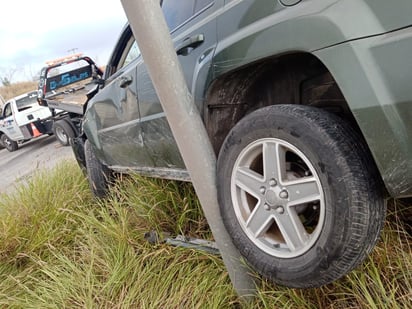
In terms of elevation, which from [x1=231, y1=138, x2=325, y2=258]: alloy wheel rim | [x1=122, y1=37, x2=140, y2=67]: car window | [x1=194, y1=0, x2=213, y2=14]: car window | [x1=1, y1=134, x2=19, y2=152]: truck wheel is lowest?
[x1=1, y1=134, x2=19, y2=152]: truck wheel

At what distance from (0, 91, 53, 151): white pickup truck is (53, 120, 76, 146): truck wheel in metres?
1.07

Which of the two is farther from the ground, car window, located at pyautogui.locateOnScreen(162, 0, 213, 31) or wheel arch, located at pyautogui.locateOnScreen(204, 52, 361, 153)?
car window, located at pyautogui.locateOnScreen(162, 0, 213, 31)

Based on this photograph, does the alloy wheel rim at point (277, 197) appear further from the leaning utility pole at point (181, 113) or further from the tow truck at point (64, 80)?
the tow truck at point (64, 80)

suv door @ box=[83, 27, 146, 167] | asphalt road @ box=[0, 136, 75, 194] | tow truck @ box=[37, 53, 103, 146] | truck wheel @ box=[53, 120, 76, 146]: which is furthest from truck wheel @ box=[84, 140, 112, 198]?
truck wheel @ box=[53, 120, 76, 146]

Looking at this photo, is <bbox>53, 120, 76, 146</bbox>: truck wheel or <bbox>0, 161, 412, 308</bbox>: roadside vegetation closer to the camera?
<bbox>0, 161, 412, 308</bbox>: roadside vegetation

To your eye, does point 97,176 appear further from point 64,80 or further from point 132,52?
point 64,80

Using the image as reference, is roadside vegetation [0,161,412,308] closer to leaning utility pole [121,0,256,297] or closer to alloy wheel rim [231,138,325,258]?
leaning utility pole [121,0,256,297]

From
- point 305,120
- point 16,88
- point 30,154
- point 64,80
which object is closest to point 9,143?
point 30,154

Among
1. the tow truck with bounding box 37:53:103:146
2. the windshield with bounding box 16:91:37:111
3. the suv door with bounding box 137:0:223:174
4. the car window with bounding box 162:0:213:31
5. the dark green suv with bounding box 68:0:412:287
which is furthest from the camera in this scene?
the windshield with bounding box 16:91:37:111

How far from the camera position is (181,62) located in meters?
1.95

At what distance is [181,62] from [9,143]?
38.6 feet

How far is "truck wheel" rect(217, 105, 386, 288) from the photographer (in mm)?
1188

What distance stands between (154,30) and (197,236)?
1.43m

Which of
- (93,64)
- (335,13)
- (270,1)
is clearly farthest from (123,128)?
(93,64)
